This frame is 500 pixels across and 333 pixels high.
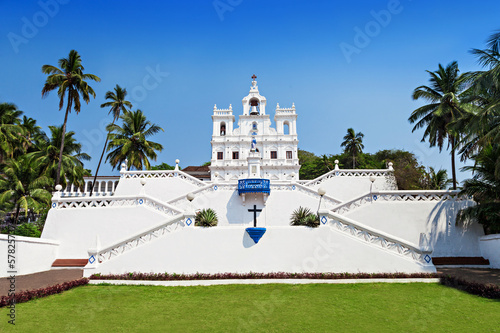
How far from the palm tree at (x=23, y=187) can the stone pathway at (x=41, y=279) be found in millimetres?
12333

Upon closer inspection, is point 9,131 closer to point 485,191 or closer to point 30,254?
point 30,254

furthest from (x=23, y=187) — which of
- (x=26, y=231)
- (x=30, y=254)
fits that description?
(x=30, y=254)

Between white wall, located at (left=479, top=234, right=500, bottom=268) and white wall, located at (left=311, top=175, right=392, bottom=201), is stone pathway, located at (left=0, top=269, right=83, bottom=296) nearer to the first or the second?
white wall, located at (left=311, top=175, right=392, bottom=201)

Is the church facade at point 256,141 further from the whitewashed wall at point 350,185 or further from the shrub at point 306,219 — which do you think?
the shrub at point 306,219

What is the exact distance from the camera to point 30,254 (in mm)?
14938

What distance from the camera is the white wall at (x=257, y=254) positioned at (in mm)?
12461

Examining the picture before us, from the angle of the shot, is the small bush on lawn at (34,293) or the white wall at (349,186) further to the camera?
the white wall at (349,186)

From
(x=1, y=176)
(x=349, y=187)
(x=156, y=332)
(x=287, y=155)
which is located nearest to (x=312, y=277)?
(x=156, y=332)

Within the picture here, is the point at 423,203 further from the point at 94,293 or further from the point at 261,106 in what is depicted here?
the point at 261,106

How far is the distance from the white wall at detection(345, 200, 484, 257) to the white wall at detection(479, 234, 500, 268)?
0.73m

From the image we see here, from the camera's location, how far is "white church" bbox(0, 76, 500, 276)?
12.6 metres

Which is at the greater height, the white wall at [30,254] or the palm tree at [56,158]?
the palm tree at [56,158]

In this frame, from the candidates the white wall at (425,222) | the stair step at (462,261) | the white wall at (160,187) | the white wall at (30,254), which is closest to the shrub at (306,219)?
the white wall at (425,222)

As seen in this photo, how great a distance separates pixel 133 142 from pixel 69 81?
9.32 m
